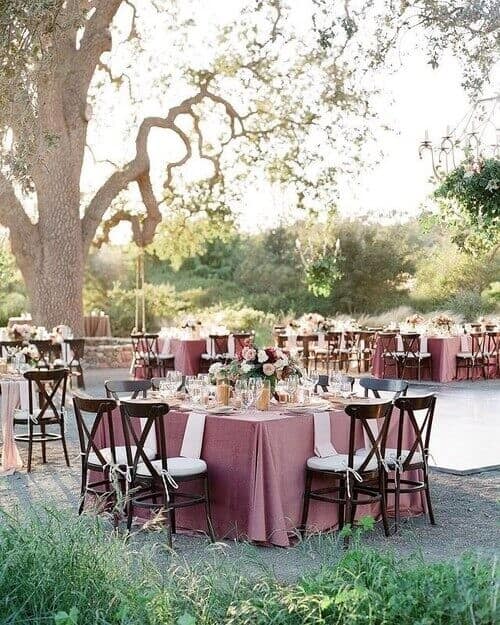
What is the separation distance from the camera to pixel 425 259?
2848 centimetres

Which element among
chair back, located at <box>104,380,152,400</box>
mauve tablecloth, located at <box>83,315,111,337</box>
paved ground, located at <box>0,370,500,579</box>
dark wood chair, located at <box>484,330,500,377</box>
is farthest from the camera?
mauve tablecloth, located at <box>83,315,111,337</box>

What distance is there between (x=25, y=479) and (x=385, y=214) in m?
23.6

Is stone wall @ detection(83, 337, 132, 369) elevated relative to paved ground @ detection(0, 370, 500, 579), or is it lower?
elevated

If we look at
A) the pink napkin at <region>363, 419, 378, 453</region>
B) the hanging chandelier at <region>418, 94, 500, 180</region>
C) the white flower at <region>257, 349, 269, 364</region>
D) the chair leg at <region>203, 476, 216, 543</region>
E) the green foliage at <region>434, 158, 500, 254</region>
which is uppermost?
the hanging chandelier at <region>418, 94, 500, 180</region>

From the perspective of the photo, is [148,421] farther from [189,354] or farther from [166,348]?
[166,348]

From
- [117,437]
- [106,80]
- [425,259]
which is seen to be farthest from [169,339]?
[425,259]

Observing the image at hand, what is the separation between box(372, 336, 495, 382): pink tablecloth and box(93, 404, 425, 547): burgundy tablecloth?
9781 millimetres

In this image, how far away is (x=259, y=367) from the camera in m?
6.43

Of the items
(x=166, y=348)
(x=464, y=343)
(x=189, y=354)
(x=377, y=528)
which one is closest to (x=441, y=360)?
(x=464, y=343)

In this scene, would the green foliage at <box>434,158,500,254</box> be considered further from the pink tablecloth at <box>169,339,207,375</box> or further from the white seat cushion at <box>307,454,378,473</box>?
the pink tablecloth at <box>169,339,207,375</box>

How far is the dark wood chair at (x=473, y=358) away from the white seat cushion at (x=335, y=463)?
33.6 ft

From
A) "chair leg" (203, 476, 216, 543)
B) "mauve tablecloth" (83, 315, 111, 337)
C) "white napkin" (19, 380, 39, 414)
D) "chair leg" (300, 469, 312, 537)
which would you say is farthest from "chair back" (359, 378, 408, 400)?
"mauve tablecloth" (83, 315, 111, 337)

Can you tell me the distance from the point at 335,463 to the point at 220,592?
8.04ft

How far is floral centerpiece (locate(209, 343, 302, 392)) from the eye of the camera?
6402 millimetres
